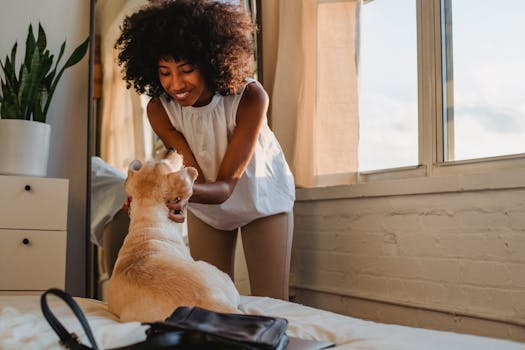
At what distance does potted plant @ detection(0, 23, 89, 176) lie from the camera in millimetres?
2490

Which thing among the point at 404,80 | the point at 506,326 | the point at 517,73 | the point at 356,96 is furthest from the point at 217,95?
the point at 506,326

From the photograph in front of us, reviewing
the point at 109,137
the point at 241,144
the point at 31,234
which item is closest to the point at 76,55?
the point at 109,137

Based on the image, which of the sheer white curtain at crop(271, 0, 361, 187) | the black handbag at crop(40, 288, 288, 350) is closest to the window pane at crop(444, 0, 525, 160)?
the sheer white curtain at crop(271, 0, 361, 187)

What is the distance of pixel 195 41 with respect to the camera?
2.12 m

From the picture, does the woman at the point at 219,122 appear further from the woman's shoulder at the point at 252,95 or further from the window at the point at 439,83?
the window at the point at 439,83

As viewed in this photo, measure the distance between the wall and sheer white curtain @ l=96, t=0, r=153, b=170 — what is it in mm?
122

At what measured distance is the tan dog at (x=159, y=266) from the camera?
4.24ft

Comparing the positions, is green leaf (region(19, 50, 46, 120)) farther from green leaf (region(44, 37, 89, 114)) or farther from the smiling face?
the smiling face

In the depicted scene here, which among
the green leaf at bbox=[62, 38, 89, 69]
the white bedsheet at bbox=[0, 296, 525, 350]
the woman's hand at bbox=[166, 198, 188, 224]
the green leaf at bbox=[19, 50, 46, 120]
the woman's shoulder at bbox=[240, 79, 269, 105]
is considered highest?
the green leaf at bbox=[62, 38, 89, 69]

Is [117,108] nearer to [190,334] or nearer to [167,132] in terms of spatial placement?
[167,132]

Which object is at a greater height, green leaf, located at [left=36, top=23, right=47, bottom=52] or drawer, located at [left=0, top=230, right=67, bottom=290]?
green leaf, located at [left=36, top=23, right=47, bottom=52]

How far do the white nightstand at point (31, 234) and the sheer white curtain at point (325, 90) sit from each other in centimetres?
113

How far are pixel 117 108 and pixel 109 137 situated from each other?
0.15 m

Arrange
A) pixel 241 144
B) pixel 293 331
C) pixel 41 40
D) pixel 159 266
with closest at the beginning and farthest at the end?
pixel 293 331
pixel 159 266
pixel 241 144
pixel 41 40
